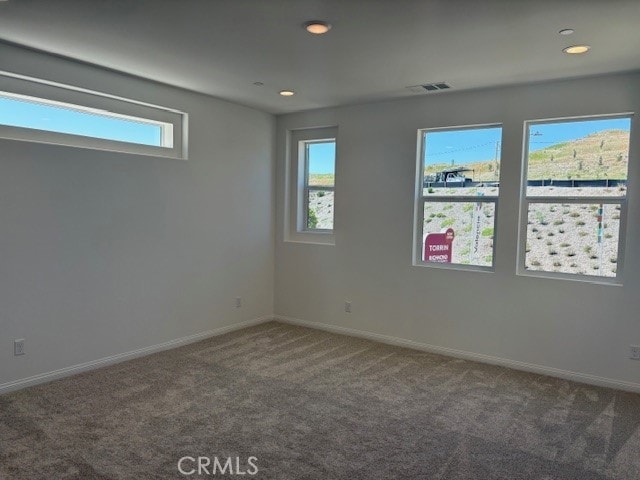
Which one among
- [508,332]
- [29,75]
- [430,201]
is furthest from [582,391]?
[29,75]

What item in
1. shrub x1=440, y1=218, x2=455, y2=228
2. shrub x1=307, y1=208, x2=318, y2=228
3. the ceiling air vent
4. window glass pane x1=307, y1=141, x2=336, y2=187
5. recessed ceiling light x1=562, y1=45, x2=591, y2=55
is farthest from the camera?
shrub x1=307, y1=208, x2=318, y2=228

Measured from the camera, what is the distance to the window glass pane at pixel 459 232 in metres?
4.36

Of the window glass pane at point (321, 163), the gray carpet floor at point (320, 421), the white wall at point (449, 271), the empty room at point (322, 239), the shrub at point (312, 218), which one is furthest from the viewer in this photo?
the shrub at point (312, 218)

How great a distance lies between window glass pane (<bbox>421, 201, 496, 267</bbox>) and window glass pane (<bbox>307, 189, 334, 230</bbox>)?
123 centimetres

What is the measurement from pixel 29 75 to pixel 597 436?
4.68 meters

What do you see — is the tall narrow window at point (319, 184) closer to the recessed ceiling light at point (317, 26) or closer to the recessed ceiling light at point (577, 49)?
the recessed ceiling light at point (317, 26)

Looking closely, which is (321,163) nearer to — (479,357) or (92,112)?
(92,112)

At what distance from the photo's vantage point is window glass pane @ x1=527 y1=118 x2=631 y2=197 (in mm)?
3748

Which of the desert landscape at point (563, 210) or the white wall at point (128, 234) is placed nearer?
the white wall at point (128, 234)

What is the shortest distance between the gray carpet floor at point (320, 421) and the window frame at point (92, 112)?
1.92 meters

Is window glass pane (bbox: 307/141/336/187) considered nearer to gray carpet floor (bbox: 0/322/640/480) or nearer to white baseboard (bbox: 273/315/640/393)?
white baseboard (bbox: 273/315/640/393)

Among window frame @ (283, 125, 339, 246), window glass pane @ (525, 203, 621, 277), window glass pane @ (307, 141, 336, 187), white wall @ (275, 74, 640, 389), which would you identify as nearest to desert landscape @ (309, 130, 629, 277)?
window glass pane @ (525, 203, 621, 277)

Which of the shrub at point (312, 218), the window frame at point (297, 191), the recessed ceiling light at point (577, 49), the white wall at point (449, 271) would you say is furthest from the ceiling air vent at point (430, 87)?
the shrub at point (312, 218)

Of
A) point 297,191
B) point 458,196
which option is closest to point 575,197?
point 458,196
